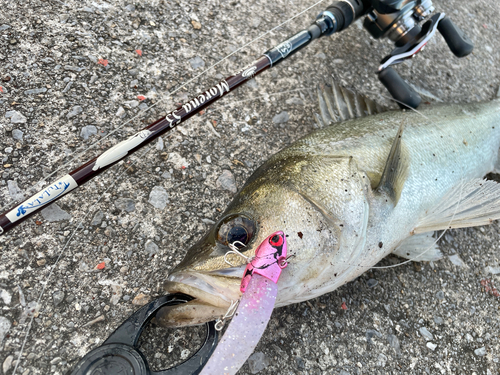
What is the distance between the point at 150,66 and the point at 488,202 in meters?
2.49

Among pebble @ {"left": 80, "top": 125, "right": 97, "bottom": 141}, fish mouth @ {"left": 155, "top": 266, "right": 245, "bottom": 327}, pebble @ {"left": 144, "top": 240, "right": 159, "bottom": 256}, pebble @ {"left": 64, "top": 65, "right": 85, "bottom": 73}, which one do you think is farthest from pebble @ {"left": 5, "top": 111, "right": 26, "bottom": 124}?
fish mouth @ {"left": 155, "top": 266, "right": 245, "bottom": 327}

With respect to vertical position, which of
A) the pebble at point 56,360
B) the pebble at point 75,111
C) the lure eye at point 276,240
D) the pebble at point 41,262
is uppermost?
the lure eye at point 276,240

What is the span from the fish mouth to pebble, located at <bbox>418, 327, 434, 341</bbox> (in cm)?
133

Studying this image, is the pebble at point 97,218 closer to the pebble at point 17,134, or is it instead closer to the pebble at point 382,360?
the pebble at point 17,134

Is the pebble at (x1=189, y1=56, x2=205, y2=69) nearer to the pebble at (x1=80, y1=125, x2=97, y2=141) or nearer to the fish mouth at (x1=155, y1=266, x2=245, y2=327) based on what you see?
the pebble at (x1=80, y1=125, x2=97, y2=141)

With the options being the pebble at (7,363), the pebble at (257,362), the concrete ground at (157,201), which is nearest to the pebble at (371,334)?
the concrete ground at (157,201)

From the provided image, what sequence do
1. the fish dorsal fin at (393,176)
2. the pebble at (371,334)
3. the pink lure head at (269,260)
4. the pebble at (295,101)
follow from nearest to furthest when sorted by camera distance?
1. the pink lure head at (269,260)
2. the fish dorsal fin at (393,176)
3. the pebble at (371,334)
4. the pebble at (295,101)

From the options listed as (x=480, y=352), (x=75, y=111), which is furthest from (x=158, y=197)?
(x=480, y=352)

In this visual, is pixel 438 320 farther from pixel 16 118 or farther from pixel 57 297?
pixel 16 118

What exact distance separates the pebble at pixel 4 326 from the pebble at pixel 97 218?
0.57 metres

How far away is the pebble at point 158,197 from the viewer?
6.44 feet

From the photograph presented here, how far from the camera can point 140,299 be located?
67.2 inches

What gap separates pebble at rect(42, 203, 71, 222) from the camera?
70.4 inches

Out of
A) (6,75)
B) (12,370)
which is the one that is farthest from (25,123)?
(12,370)
